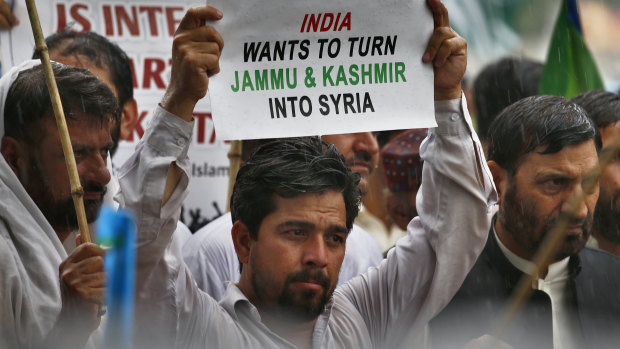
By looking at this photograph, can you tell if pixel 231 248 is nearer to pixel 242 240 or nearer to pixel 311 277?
pixel 242 240

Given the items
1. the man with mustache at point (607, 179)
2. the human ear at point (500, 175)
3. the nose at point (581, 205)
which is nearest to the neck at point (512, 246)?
the human ear at point (500, 175)

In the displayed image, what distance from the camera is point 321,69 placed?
3.01m

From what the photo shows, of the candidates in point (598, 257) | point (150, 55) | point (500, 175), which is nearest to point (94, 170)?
point (500, 175)

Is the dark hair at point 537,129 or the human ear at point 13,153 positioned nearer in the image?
the human ear at point 13,153

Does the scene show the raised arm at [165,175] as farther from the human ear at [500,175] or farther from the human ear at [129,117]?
the human ear at [129,117]

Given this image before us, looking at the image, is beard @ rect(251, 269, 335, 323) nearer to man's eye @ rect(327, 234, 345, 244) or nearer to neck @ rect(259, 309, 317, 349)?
neck @ rect(259, 309, 317, 349)

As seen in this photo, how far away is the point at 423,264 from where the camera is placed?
10.3 feet

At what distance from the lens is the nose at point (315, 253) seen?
290cm

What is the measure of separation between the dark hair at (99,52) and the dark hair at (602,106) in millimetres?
1944

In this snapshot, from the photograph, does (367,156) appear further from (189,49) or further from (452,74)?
(189,49)

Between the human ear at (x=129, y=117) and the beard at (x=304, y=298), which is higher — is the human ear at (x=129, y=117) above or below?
above

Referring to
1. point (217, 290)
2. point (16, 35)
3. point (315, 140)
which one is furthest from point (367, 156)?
point (16, 35)

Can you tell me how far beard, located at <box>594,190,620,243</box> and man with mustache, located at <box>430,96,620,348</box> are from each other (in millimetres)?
477

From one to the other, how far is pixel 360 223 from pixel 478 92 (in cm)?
98
